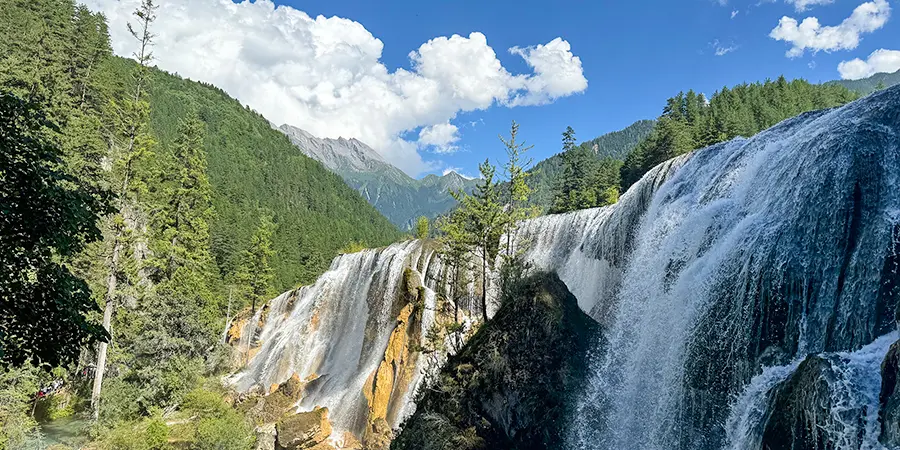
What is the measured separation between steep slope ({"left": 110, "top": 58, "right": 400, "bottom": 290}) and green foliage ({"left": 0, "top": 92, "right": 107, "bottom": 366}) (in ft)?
180

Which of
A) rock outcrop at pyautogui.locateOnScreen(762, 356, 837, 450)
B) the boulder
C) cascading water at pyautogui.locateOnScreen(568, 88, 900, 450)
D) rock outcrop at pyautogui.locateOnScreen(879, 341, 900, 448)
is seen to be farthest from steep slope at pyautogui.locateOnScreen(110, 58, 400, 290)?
rock outcrop at pyautogui.locateOnScreen(879, 341, 900, 448)

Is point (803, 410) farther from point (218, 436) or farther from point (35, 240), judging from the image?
point (218, 436)

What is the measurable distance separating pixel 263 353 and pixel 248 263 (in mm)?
12208

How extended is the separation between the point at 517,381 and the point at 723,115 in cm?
4939

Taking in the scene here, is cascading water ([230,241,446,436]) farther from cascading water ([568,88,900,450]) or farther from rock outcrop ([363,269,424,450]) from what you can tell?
cascading water ([568,88,900,450])

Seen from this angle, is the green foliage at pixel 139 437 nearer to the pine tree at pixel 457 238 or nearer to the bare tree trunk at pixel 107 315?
the bare tree trunk at pixel 107 315

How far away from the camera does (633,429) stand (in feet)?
35.6

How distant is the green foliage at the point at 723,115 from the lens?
45.2 metres

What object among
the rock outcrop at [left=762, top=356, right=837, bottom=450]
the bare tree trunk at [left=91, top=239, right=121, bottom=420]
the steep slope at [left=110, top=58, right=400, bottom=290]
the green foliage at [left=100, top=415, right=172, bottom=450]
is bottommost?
the green foliage at [left=100, top=415, right=172, bottom=450]

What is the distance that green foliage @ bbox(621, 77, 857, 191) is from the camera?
45156 mm

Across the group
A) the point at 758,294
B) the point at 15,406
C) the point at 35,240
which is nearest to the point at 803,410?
the point at 758,294

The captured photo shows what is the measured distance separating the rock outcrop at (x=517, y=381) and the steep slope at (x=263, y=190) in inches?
2003

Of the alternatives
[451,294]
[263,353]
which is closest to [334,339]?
[263,353]

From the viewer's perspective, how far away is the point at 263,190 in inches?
4569
